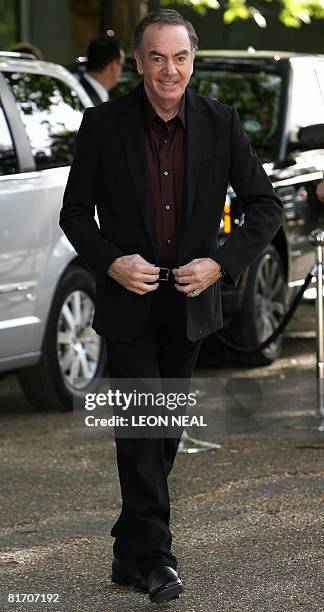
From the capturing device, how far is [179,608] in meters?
5.48

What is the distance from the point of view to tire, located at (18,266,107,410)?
29.8 feet

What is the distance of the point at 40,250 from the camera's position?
8852mm

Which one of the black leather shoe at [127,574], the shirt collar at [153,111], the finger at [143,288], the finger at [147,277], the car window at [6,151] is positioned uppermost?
the shirt collar at [153,111]

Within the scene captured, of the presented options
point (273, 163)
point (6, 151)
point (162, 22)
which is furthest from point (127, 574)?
point (273, 163)

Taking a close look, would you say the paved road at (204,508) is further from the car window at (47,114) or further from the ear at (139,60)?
the ear at (139,60)

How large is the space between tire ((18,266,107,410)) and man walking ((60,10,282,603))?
3.50 meters

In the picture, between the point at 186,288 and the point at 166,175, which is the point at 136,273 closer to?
the point at 186,288

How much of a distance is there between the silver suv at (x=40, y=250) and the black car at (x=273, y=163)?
1.20 meters

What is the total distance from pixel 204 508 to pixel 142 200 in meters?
2.04

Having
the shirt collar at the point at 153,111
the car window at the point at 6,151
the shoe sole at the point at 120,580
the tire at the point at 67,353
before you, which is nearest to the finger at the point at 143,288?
the shirt collar at the point at 153,111

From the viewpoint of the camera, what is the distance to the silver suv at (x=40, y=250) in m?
8.65

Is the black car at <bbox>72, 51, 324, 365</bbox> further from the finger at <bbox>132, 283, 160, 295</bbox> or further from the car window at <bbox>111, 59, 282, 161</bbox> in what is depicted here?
the finger at <bbox>132, 283, 160, 295</bbox>

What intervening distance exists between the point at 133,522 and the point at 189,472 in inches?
85.7

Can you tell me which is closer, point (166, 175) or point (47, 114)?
point (166, 175)
